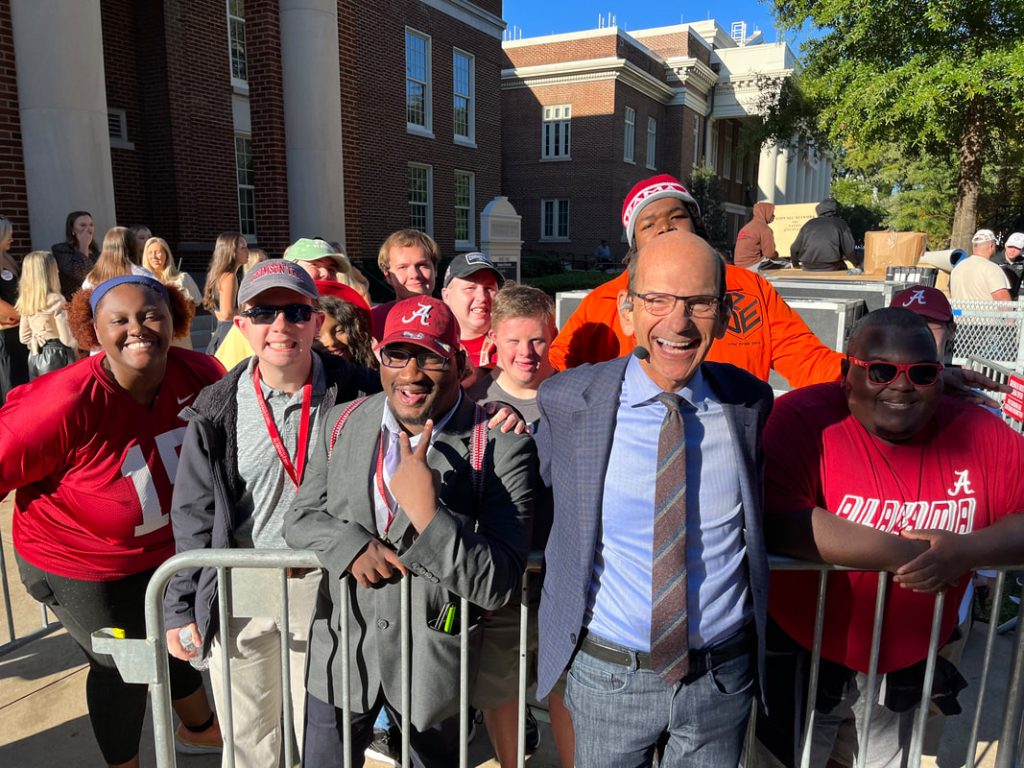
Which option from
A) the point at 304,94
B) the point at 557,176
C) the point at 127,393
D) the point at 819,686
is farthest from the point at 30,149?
the point at 557,176

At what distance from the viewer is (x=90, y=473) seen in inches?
93.7

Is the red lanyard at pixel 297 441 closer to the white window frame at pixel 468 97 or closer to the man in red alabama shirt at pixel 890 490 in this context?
the man in red alabama shirt at pixel 890 490

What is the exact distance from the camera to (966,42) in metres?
13.7

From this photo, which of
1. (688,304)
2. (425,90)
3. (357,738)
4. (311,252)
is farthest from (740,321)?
(425,90)

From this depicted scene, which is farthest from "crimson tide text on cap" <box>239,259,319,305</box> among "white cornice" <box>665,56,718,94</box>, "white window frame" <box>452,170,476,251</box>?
"white cornice" <box>665,56,718,94</box>

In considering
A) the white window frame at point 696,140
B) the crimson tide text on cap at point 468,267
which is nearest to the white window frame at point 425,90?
the crimson tide text on cap at point 468,267

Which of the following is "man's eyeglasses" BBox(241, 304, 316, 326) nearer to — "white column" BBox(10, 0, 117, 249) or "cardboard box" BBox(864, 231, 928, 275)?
"white column" BBox(10, 0, 117, 249)

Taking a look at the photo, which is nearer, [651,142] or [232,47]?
[232,47]

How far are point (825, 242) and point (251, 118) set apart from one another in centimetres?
826

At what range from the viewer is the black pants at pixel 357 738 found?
6.88ft

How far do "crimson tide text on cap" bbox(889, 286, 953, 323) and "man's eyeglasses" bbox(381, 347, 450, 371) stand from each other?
1.80 meters

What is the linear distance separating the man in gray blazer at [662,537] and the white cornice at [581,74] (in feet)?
106

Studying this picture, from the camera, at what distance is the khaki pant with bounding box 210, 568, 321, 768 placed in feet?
7.63

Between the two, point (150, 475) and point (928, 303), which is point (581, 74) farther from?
point (150, 475)
